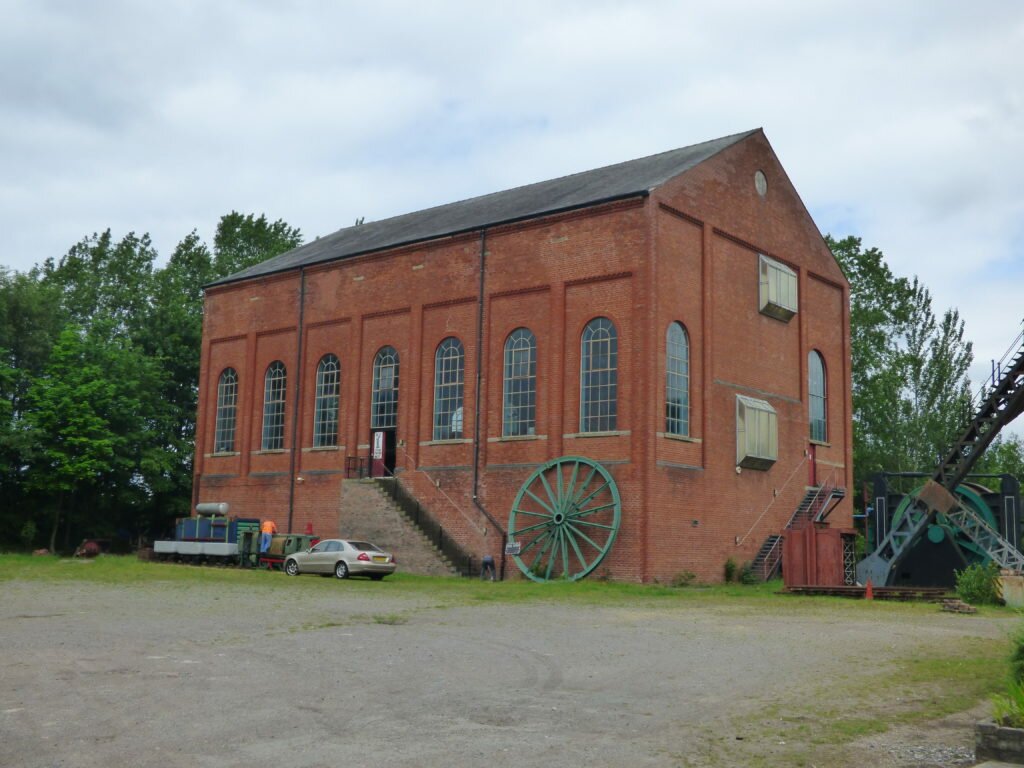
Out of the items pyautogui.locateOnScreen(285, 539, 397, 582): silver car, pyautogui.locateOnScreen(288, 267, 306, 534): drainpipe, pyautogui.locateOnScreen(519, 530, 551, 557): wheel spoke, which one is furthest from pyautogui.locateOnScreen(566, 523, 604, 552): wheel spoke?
pyautogui.locateOnScreen(288, 267, 306, 534): drainpipe

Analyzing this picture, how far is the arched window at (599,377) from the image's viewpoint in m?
29.6

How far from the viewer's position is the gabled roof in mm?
31578

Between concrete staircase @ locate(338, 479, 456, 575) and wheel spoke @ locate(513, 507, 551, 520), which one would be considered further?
concrete staircase @ locate(338, 479, 456, 575)

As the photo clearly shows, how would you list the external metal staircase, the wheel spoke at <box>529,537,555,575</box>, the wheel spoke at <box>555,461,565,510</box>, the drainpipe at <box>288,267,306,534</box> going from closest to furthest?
the wheel spoke at <box>555,461,565,510</box> < the wheel spoke at <box>529,537,555,575</box> < the external metal staircase < the drainpipe at <box>288,267,306,534</box>

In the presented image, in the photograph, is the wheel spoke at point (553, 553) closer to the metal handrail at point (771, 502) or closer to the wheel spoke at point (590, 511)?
the wheel spoke at point (590, 511)

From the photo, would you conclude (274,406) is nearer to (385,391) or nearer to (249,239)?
(385,391)

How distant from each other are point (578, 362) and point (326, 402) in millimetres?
11088

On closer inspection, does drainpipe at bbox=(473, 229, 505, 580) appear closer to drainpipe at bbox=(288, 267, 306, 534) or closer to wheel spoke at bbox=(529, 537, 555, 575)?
wheel spoke at bbox=(529, 537, 555, 575)

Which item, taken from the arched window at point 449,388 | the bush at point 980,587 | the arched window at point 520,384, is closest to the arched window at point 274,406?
the arched window at point 449,388

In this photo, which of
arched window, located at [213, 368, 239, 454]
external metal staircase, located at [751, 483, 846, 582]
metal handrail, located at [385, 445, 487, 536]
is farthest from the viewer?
arched window, located at [213, 368, 239, 454]

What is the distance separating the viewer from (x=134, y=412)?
4350cm

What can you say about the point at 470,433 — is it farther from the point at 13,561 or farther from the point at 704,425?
the point at 13,561

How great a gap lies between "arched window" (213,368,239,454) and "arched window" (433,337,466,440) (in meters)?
10.3

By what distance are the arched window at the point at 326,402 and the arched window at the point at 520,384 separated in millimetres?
7774
